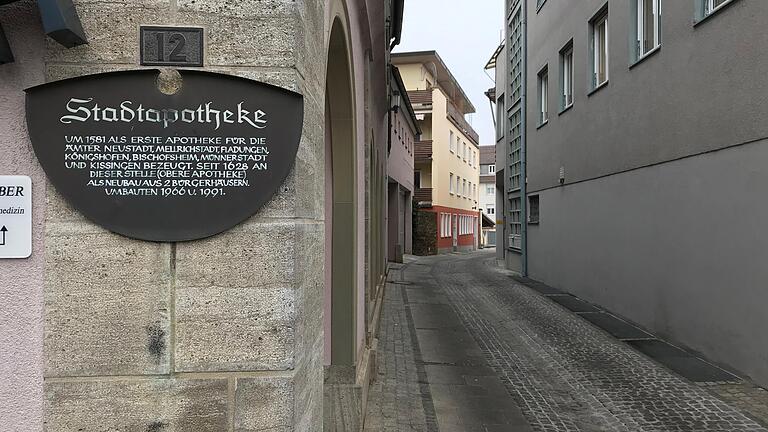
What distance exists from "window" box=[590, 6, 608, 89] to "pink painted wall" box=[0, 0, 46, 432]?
37.5 ft

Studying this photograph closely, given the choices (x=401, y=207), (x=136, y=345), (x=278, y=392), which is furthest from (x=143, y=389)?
(x=401, y=207)

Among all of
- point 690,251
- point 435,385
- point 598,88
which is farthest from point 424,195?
point 435,385

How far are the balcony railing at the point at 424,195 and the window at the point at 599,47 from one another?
22.3 metres

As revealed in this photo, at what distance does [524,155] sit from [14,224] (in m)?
17.4

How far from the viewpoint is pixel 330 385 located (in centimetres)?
462

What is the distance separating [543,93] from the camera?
56.0 ft

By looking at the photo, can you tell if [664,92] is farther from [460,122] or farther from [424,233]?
[460,122]

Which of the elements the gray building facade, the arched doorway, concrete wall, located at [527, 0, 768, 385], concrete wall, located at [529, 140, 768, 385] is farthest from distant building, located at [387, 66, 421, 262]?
the arched doorway

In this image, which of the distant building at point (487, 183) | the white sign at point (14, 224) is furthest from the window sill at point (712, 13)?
the distant building at point (487, 183)

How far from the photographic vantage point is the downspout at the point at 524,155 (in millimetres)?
18141

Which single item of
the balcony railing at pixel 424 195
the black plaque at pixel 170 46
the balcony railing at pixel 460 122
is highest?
the balcony railing at pixel 460 122

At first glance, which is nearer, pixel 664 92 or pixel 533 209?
pixel 664 92

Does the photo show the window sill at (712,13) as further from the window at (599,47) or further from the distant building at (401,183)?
the distant building at (401,183)

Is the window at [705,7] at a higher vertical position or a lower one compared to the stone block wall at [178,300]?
higher
